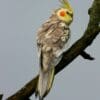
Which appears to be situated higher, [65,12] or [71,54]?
[65,12]

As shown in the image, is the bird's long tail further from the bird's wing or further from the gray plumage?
the bird's wing

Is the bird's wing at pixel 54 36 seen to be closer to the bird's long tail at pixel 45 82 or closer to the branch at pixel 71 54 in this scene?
the branch at pixel 71 54

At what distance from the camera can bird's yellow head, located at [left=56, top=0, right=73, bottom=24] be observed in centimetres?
574

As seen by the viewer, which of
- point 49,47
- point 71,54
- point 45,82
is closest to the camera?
point 45,82

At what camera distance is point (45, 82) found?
539cm

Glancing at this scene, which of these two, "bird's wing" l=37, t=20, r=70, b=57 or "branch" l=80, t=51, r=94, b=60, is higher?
"bird's wing" l=37, t=20, r=70, b=57

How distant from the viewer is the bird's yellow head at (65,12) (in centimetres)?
574

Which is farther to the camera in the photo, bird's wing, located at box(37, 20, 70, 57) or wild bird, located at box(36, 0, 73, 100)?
bird's wing, located at box(37, 20, 70, 57)

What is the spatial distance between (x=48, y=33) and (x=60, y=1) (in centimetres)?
45

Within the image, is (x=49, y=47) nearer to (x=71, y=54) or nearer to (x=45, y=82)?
(x=71, y=54)

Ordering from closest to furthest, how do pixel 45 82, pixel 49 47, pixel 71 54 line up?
pixel 45 82, pixel 49 47, pixel 71 54

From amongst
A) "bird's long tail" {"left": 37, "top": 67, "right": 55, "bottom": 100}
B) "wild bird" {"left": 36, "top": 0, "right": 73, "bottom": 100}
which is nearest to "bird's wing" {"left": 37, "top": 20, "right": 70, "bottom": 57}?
"wild bird" {"left": 36, "top": 0, "right": 73, "bottom": 100}

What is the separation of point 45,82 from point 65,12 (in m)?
0.83

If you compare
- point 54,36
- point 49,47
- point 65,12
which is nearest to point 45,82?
point 49,47
